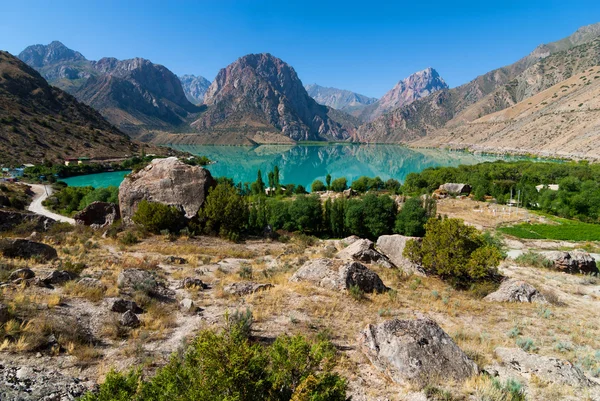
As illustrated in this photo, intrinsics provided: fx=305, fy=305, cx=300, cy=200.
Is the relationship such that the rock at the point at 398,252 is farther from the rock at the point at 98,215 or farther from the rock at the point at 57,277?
the rock at the point at 98,215

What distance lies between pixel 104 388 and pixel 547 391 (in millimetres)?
9311

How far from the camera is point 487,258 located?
16.6 meters

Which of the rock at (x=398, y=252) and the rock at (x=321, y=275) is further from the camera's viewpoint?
the rock at (x=398, y=252)

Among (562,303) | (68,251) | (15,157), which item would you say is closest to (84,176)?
(15,157)

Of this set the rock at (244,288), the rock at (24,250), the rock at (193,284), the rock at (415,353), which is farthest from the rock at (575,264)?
the rock at (24,250)

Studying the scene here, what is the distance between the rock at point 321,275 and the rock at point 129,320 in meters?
7.14

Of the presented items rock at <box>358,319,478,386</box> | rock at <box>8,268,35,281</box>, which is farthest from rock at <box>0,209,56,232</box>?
rock at <box>358,319,478,386</box>

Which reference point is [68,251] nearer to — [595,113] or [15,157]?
[15,157]

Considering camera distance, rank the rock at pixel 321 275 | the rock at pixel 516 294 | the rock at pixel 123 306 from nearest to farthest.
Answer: the rock at pixel 123 306 < the rock at pixel 321 275 < the rock at pixel 516 294

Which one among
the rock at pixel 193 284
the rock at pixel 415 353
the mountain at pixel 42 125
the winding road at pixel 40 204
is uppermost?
the mountain at pixel 42 125

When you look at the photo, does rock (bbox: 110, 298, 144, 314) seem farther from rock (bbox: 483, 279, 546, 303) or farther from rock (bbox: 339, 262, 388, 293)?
rock (bbox: 483, 279, 546, 303)

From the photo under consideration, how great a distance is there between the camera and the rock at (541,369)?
754 cm

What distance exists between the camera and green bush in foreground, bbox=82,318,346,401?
455cm

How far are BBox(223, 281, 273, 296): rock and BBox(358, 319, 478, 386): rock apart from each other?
5.46 metres
